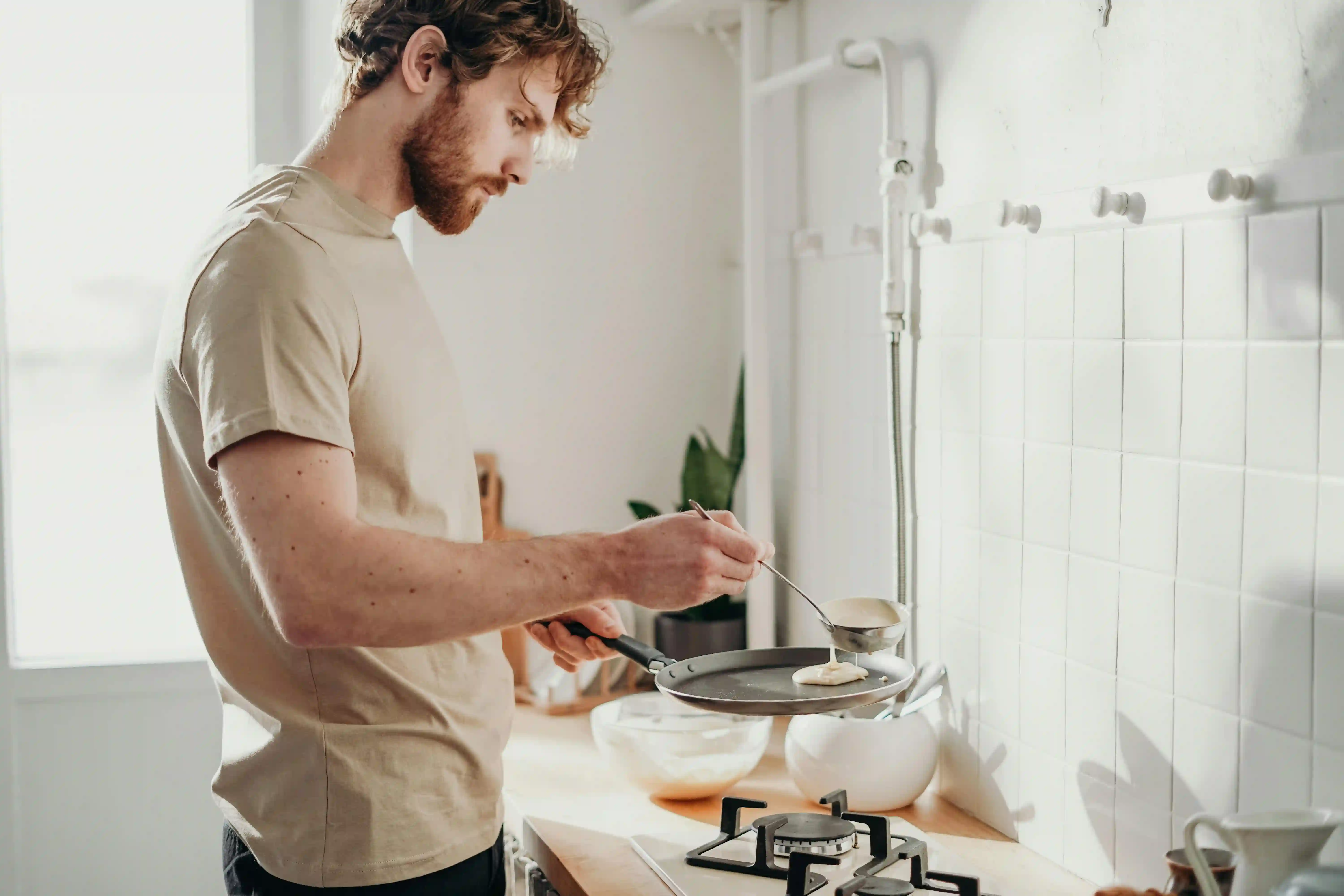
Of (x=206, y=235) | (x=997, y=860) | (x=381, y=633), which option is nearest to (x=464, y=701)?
(x=381, y=633)

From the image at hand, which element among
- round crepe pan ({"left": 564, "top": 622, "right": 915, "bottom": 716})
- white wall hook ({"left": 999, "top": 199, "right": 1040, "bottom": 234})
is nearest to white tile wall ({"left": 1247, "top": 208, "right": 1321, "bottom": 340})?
white wall hook ({"left": 999, "top": 199, "right": 1040, "bottom": 234})

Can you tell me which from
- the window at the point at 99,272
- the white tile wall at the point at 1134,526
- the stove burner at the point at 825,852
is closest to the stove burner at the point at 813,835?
the stove burner at the point at 825,852

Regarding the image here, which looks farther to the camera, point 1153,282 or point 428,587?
point 1153,282

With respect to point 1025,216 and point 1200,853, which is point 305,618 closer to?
point 1200,853

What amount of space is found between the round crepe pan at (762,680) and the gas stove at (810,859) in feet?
0.45

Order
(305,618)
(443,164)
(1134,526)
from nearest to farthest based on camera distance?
(305,618) < (443,164) < (1134,526)

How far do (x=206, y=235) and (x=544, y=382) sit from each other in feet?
4.06

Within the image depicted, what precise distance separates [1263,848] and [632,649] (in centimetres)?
73

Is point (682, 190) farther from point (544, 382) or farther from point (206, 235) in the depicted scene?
point (206, 235)

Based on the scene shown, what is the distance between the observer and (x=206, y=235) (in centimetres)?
108

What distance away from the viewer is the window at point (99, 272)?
2346 mm

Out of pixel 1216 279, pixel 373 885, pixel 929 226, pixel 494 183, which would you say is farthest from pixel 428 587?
pixel 929 226

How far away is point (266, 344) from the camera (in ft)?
3.16

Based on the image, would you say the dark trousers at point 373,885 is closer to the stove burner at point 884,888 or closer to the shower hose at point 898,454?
the stove burner at point 884,888
